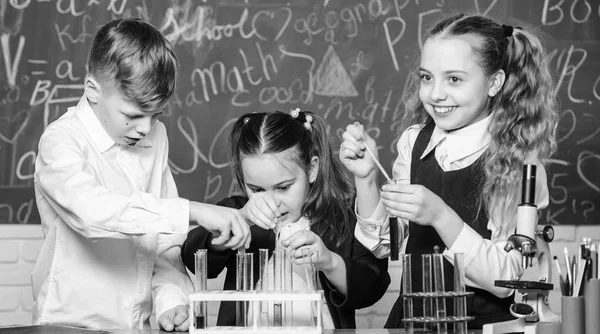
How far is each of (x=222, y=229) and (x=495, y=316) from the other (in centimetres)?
65

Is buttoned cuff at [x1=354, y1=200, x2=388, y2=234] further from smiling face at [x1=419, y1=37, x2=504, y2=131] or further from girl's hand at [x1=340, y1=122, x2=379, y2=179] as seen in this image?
smiling face at [x1=419, y1=37, x2=504, y2=131]

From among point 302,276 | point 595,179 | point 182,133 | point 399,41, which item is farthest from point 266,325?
point 595,179

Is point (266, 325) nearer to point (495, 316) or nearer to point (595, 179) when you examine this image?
point (495, 316)

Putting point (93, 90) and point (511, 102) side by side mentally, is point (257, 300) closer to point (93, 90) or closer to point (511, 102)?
point (93, 90)

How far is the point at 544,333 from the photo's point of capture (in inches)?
57.1

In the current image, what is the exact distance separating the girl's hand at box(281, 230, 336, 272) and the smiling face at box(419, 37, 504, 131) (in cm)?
44

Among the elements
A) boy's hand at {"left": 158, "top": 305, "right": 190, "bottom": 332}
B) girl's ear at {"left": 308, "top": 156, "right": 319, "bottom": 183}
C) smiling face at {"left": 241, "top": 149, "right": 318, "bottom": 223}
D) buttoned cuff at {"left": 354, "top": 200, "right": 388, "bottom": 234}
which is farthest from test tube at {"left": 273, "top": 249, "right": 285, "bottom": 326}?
girl's ear at {"left": 308, "top": 156, "right": 319, "bottom": 183}

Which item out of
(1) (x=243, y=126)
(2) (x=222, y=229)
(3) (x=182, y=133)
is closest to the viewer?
(2) (x=222, y=229)

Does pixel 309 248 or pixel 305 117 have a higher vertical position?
pixel 305 117

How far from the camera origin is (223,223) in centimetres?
167

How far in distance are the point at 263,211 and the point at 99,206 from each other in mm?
347

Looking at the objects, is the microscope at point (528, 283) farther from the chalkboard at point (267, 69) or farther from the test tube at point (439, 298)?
the chalkboard at point (267, 69)

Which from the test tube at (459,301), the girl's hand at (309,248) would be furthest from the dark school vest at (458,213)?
the test tube at (459,301)

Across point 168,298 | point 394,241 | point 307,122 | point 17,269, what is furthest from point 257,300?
point 17,269
